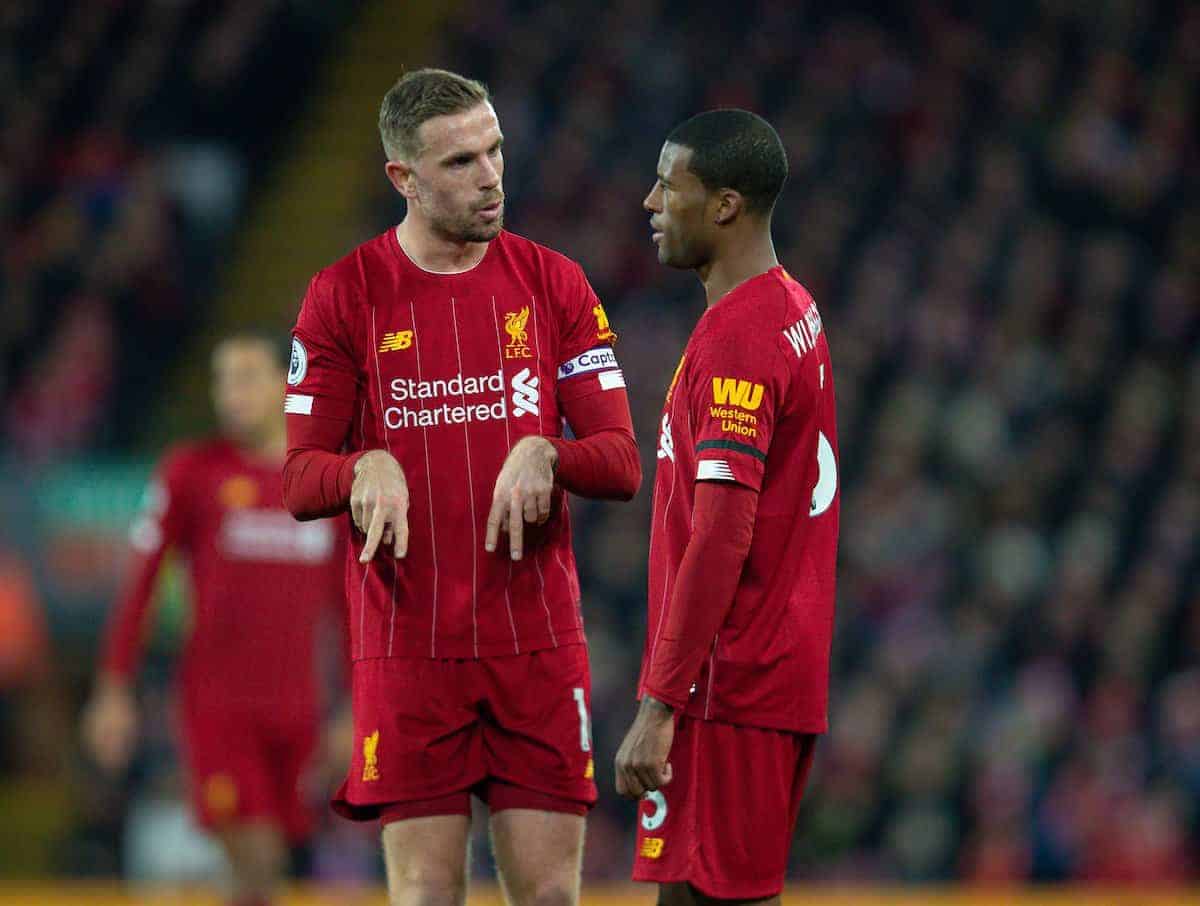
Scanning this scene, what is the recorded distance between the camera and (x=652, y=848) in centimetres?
423

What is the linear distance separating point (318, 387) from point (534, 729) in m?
0.92

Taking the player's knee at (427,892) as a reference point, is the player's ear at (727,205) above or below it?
above

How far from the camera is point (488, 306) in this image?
441cm

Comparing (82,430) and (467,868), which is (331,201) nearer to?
(82,430)

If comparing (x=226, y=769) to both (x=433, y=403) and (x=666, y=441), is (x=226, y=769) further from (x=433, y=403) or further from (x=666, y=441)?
(x=666, y=441)

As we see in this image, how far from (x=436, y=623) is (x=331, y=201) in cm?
1116

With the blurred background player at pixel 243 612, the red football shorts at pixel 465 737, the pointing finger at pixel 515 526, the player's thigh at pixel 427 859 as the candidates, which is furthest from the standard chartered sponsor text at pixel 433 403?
the blurred background player at pixel 243 612

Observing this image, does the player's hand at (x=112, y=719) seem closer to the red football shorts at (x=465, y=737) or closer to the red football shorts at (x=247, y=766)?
the red football shorts at (x=247, y=766)

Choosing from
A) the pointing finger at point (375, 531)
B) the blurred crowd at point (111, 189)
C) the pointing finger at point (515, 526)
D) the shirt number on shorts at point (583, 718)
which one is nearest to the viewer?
the pointing finger at point (375, 531)

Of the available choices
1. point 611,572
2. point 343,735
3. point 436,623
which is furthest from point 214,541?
point 611,572

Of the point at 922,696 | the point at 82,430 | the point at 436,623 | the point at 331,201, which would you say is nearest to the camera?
the point at 436,623

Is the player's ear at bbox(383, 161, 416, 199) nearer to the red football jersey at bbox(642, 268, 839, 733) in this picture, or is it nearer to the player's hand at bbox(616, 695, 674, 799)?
the red football jersey at bbox(642, 268, 839, 733)

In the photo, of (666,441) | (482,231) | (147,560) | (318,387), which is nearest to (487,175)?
(482,231)

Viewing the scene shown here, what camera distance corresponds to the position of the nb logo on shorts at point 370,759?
14.2 ft
